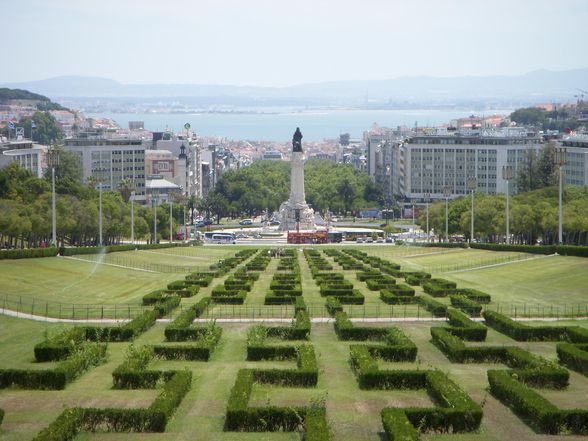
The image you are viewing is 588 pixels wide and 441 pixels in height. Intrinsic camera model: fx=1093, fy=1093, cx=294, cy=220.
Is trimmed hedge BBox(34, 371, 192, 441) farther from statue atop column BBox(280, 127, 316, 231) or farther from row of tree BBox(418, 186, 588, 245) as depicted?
statue atop column BBox(280, 127, 316, 231)

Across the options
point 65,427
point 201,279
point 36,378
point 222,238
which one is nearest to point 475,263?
point 201,279

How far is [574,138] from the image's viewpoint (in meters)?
188

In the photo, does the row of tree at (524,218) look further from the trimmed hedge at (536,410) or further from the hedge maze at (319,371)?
the trimmed hedge at (536,410)

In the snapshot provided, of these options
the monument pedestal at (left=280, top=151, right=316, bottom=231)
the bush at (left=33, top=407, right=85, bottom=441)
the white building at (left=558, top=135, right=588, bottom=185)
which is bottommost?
the monument pedestal at (left=280, top=151, right=316, bottom=231)

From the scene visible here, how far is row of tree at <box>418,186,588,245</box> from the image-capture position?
113625 mm

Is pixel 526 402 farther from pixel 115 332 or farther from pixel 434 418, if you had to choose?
pixel 115 332

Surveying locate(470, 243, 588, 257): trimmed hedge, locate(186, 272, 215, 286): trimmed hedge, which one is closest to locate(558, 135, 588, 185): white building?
locate(470, 243, 588, 257): trimmed hedge

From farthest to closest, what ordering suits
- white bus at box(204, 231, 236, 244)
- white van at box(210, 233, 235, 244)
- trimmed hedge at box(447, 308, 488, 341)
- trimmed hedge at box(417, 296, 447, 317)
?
1. white van at box(210, 233, 235, 244)
2. white bus at box(204, 231, 236, 244)
3. trimmed hedge at box(417, 296, 447, 317)
4. trimmed hedge at box(447, 308, 488, 341)

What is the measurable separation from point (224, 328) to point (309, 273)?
34463mm

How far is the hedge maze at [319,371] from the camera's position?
33719 millimetres

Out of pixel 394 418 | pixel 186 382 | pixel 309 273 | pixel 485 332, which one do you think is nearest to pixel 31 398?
pixel 186 382

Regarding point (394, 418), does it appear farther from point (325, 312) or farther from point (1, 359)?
point (325, 312)

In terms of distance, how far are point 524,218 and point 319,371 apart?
81.0 metres

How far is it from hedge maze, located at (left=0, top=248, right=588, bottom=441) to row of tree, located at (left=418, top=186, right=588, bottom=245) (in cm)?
5405
